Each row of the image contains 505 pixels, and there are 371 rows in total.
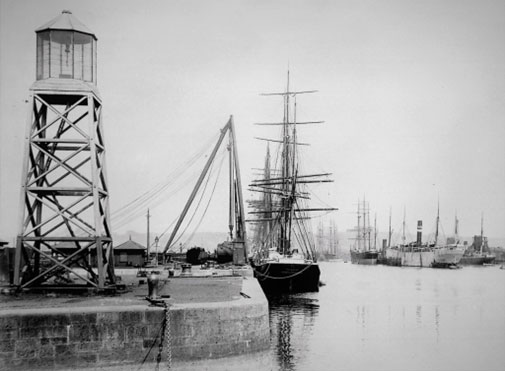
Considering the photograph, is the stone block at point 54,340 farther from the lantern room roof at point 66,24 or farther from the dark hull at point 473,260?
the dark hull at point 473,260

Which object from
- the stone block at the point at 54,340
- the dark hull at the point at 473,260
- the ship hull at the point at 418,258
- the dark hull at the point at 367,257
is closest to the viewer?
the stone block at the point at 54,340

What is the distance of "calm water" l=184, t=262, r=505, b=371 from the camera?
22.4 metres

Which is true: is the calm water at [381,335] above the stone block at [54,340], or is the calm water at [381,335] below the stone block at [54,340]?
below

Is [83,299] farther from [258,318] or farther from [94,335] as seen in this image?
[258,318]

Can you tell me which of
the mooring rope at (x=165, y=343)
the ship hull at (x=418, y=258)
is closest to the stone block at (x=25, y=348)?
the mooring rope at (x=165, y=343)

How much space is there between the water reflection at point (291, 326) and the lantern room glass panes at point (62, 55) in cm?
1368

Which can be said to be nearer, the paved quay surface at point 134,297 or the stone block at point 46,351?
the stone block at point 46,351

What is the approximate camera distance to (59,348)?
13.6 meters

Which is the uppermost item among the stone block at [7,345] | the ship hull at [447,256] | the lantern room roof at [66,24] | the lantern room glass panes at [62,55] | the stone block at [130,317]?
the lantern room roof at [66,24]

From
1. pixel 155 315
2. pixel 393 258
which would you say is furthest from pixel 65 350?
pixel 393 258

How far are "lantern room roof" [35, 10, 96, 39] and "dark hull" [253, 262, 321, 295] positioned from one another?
36.3 metres

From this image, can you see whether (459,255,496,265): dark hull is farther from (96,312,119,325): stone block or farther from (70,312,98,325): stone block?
(70,312,98,325): stone block

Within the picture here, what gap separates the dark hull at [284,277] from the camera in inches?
2096

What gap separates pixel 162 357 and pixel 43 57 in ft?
39.2
